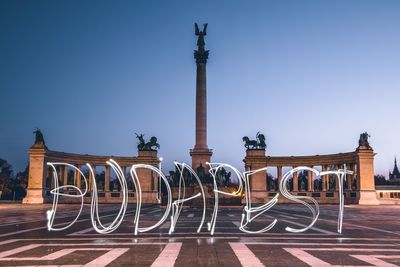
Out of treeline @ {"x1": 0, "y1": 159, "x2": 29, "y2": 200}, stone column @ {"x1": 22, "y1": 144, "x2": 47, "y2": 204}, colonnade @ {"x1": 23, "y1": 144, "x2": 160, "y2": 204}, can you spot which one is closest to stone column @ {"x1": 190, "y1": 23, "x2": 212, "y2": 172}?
colonnade @ {"x1": 23, "y1": 144, "x2": 160, "y2": 204}

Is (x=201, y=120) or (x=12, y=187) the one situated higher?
(x=201, y=120)

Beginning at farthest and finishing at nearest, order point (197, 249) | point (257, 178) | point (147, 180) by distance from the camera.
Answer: point (147, 180), point (257, 178), point (197, 249)

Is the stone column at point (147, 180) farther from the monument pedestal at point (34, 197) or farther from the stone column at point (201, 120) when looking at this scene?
the stone column at point (201, 120)

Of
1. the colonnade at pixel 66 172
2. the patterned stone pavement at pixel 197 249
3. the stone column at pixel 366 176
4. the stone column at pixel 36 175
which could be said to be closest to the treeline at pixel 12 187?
the colonnade at pixel 66 172

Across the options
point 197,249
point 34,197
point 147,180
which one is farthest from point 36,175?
point 197,249

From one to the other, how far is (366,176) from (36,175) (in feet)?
199

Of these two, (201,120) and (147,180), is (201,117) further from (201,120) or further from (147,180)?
(147,180)

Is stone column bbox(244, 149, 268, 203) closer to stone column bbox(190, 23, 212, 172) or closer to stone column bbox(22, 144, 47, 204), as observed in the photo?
stone column bbox(190, 23, 212, 172)

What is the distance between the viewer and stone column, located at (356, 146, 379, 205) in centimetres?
7800

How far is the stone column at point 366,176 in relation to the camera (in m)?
→ 78.0

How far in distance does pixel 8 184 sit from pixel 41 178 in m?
43.2

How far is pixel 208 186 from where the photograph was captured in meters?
64.9

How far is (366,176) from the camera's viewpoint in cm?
7925

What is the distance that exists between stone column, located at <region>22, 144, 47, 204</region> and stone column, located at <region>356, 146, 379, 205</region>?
5805 cm
